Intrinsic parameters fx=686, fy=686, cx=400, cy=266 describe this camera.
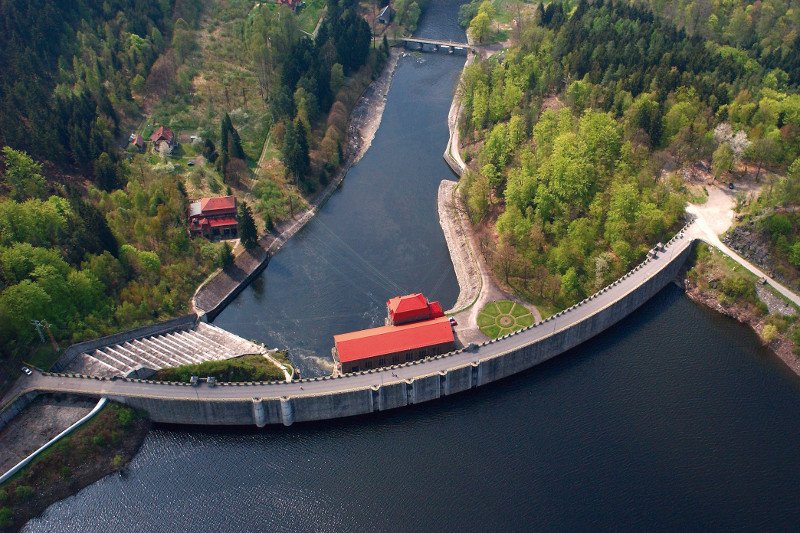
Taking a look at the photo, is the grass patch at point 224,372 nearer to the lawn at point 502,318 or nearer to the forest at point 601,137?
the lawn at point 502,318

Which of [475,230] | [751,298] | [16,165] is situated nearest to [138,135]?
[16,165]

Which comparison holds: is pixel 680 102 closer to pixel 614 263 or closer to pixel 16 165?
pixel 614 263

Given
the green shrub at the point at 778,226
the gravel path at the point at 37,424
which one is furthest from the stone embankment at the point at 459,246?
the gravel path at the point at 37,424

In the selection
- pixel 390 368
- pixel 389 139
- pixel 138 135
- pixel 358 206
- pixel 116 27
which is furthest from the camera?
pixel 116 27

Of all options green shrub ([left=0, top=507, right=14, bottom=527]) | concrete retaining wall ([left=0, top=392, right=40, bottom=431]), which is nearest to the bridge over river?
concrete retaining wall ([left=0, top=392, right=40, bottom=431])

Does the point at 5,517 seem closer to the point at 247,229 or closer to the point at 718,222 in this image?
the point at 247,229

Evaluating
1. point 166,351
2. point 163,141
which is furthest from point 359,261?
point 163,141
